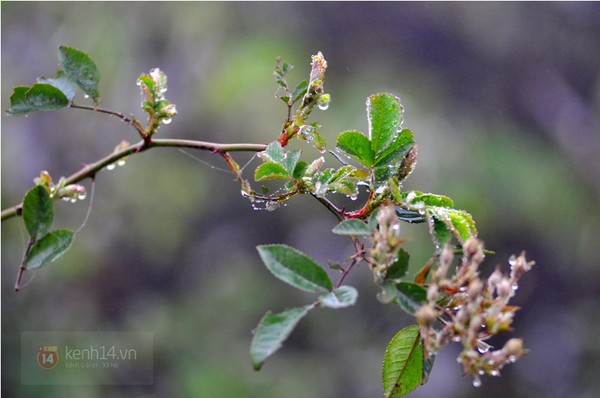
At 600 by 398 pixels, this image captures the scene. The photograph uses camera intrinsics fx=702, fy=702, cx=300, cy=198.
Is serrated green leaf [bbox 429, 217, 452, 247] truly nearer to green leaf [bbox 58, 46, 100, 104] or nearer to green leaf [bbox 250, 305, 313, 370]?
green leaf [bbox 250, 305, 313, 370]

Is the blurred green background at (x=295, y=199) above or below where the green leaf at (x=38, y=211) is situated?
above

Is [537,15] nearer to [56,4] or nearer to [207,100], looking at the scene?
[207,100]

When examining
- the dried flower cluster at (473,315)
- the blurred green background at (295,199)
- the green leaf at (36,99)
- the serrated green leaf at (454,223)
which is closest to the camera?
the dried flower cluster at (473,315)

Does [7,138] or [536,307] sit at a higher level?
[7,138]

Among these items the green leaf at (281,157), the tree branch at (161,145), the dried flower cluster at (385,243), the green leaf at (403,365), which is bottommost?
the green leaf at (403,365)

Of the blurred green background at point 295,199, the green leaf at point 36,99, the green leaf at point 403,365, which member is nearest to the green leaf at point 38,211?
the green leaf at point 36,99

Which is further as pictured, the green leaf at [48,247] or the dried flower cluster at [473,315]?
the green leaf at [48,247]

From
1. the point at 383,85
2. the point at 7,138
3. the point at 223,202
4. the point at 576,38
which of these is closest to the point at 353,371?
the point at 223,202

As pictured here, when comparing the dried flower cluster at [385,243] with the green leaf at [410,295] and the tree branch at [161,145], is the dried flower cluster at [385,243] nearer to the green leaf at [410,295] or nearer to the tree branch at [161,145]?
the green leaf at [410,295]
